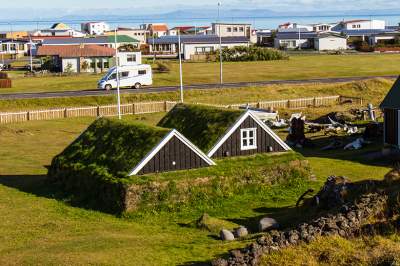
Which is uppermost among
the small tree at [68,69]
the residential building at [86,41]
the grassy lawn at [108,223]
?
the residential building at [86,41]

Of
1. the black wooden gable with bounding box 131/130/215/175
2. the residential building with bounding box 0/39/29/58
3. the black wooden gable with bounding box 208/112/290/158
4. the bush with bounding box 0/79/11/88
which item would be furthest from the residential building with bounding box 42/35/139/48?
the black wooden gable with bounding box 131/130/215/175

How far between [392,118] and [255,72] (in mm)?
54680

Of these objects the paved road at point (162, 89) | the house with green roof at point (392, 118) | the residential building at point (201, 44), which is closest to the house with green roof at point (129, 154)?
the house with green roof at point (392, 118)

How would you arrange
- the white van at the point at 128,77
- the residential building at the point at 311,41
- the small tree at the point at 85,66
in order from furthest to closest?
1. the residential building at the point at 311,41
2. the small tree at the point at 85,66
3. the white van at the point at 128,77

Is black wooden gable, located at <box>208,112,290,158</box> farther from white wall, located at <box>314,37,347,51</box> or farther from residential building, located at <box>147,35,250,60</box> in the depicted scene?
white wall, located at <box>314,37,347,51</box>

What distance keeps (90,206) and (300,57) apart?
3812 inches

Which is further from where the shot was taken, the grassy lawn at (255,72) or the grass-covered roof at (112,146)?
the grassy lawn at (255,72)

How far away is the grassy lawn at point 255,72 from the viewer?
88.3m

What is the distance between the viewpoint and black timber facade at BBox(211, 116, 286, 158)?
125 ft

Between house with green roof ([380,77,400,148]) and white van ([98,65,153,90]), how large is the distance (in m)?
38.7

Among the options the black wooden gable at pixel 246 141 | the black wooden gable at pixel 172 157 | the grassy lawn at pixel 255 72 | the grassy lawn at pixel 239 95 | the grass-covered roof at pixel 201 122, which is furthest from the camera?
the grassy lawn at pixel 255 72

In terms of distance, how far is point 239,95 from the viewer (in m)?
77.5

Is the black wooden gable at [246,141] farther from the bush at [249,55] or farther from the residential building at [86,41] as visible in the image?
the residential building at [86,41]

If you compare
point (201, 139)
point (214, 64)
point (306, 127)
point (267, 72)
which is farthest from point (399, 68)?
point (201, 139)
